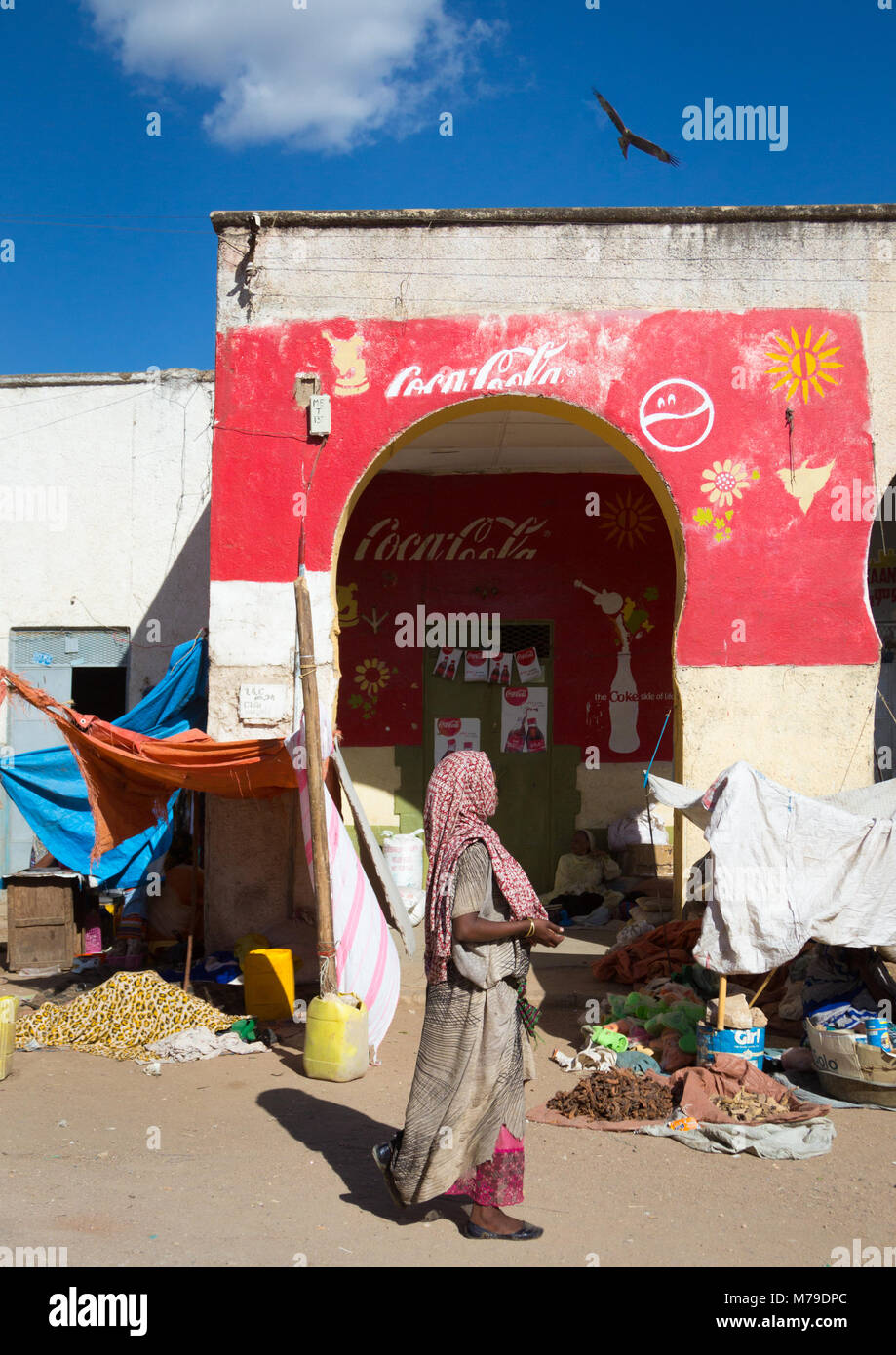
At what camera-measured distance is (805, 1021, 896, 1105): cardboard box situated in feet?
18.3

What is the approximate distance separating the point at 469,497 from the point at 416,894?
4199mm

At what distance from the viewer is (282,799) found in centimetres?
816

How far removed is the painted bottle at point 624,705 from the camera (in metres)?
11.2

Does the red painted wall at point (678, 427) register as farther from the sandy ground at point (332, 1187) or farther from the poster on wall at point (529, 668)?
the sandy ground at point (332, 1187)

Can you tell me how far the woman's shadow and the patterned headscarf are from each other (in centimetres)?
99

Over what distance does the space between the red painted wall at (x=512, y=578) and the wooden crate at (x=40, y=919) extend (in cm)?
333

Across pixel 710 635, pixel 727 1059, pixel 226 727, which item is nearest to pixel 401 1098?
pixel 727 1059

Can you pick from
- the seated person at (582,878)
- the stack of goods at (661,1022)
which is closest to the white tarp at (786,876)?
the stack of goods at (661,1022)

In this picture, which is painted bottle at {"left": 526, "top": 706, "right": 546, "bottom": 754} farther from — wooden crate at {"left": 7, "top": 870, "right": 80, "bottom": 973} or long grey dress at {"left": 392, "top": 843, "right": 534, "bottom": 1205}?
long grey dress at {"left": 392, "top": 843, "right": 534, "bottom": 1205}

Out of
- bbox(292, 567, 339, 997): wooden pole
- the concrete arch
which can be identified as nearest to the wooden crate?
the concrete arch

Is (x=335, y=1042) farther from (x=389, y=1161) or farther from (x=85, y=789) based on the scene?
(x=85, y=789)
